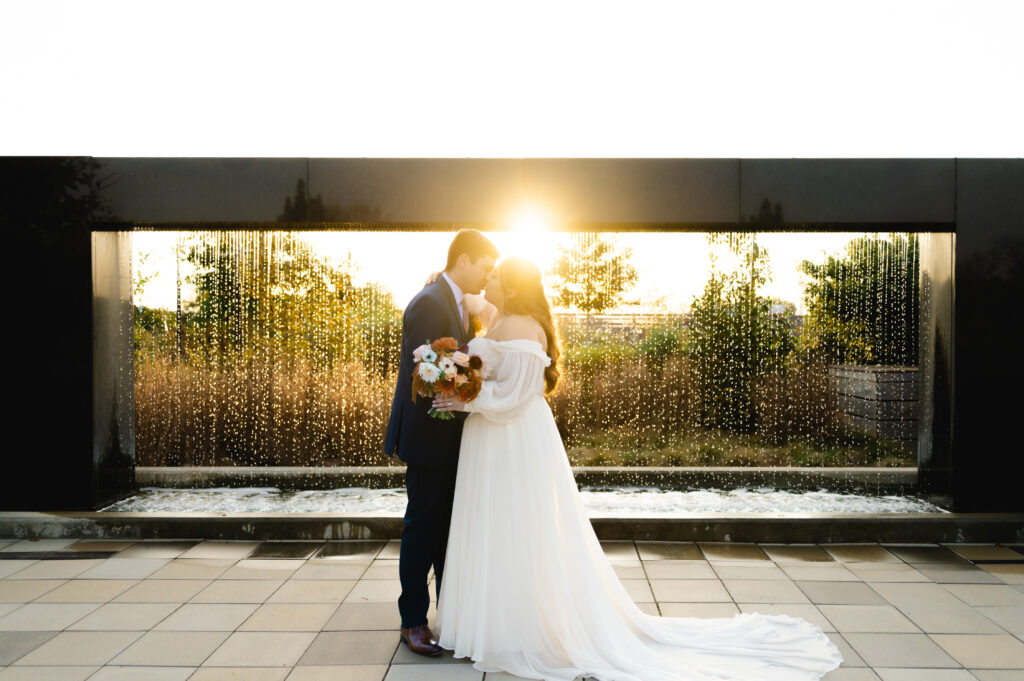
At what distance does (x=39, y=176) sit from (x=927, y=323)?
26.4 ft

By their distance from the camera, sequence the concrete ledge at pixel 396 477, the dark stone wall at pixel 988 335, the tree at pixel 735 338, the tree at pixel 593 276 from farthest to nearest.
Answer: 1. the tree at pixel 735 338
2. the tree at pixel 593 276
3. the concrete ledge at pixel 396 477
4. the dark stone wall at pixel 988 335

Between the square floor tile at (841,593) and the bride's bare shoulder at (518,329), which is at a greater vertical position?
the bride's bare shoulder at (518,329)

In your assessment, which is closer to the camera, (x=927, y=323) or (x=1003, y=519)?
(x=1003, y=519)

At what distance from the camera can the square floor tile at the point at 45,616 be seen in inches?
157

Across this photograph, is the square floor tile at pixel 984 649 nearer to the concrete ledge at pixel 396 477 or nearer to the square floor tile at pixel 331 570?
the square floor tile at pixel 331 570

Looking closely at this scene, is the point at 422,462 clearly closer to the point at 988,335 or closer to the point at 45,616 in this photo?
the point at 45,616

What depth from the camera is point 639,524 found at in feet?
18.6

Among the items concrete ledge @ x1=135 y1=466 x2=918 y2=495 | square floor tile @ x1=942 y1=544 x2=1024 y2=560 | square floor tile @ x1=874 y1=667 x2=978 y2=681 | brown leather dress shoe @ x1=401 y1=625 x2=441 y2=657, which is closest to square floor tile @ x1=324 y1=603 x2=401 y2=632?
brown leather dress shoe @ x1=401 y1=625 x2=441 y2=657

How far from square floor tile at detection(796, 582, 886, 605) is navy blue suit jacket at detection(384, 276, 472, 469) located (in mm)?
2496

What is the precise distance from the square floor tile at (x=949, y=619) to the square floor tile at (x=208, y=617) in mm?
3858

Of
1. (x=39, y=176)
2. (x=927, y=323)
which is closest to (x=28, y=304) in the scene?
(x=39, y=176)

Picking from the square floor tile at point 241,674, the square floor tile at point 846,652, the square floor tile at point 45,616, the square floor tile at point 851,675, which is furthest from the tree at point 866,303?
the square floor tile at point 45,616

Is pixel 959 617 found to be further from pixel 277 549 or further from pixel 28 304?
pixel 28 304

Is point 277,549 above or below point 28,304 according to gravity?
below
